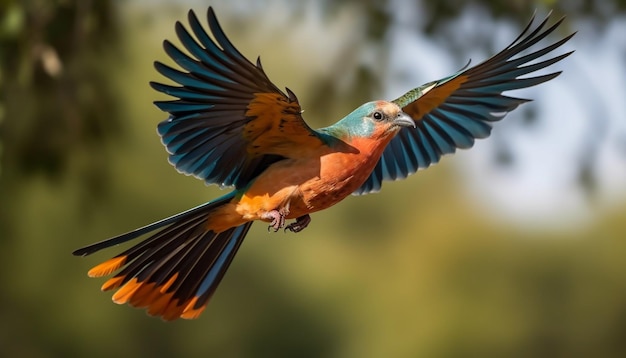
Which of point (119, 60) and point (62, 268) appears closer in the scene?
point (119, 60)

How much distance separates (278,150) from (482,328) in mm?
12370

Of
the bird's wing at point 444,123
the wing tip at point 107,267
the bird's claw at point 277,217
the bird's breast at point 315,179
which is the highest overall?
the bird's wing at point 444,123

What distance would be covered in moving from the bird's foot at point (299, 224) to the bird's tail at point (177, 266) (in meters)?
0.21

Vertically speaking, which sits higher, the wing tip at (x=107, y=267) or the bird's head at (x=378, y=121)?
the bird's head at (x=378, y=121)

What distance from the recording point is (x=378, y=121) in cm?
247

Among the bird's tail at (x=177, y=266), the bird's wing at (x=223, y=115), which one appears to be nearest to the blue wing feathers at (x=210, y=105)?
the bird's wing at (x=223, y=115)

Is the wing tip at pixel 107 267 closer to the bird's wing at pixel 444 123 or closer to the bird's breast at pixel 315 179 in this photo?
the bird's breast at pixel 315 179

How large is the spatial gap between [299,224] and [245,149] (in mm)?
261

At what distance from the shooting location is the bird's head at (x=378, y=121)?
246cm

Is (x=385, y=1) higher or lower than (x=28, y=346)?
higher

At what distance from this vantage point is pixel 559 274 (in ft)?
47.6

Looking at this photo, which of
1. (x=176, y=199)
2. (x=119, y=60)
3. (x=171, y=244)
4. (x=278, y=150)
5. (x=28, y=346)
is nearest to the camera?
(x=278, y=150)

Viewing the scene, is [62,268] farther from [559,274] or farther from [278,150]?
[278,150]

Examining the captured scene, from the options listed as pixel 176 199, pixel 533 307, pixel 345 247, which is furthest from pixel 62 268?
pixel 533 307
